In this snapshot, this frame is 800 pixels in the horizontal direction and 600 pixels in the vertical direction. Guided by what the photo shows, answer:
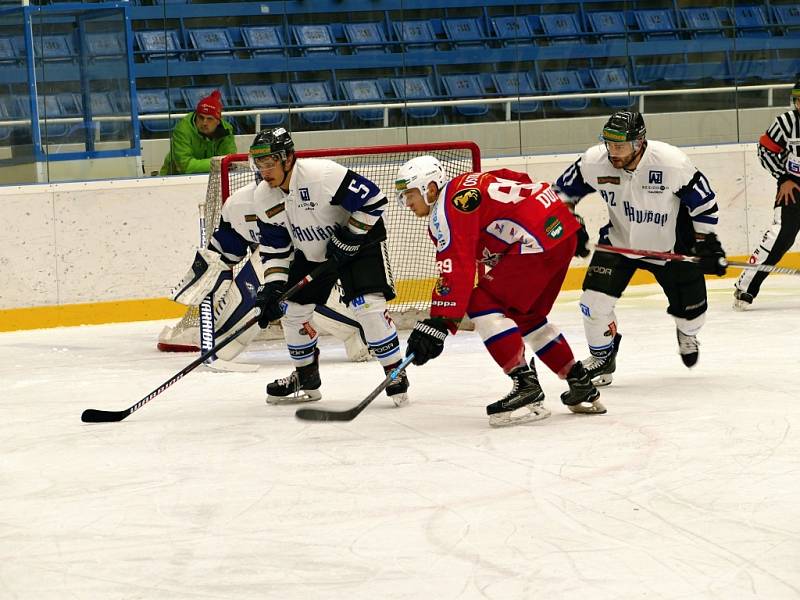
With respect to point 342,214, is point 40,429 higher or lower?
lower

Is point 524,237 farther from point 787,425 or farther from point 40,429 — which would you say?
point 40,429

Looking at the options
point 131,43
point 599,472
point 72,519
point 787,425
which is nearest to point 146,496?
point 72,519

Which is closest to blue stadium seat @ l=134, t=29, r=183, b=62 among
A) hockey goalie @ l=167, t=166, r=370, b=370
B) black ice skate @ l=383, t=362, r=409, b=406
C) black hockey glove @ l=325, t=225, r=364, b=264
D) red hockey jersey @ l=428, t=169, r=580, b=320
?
hockey goalie @ l=167, t=166, r=370, b=370

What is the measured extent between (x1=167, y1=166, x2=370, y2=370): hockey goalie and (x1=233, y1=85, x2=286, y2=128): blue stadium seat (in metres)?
1.99

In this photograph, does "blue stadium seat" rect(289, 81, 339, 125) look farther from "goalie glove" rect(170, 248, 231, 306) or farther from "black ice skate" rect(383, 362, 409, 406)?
"black ice skate" rect(383, 362, 409, 406)

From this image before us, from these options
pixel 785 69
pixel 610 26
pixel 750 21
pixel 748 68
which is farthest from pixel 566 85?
pixel 785 69

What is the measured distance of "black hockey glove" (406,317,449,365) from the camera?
144 inches

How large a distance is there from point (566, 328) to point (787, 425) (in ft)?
8.45

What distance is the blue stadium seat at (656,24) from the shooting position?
8297 millimetres

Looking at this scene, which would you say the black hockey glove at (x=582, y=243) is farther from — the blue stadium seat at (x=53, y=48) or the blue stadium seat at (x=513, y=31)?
the blue stadium seat at (x=513, y=31)

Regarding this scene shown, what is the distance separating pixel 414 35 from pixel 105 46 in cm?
Answer: 188

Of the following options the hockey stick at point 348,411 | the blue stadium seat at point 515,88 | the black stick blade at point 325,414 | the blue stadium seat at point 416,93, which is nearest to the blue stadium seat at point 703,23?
the blue stadium seat at point 515,88

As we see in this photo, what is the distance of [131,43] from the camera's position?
24.1 ft

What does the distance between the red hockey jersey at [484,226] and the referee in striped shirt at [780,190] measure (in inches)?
104
